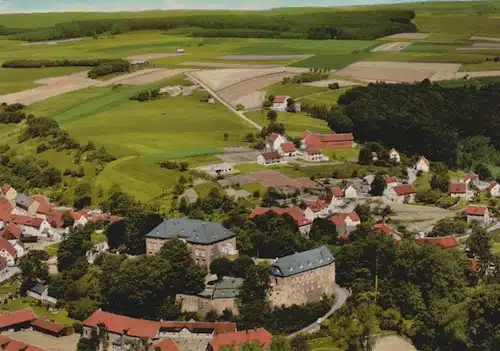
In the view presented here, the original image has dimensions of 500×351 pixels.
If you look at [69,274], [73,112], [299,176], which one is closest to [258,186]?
[299,176]

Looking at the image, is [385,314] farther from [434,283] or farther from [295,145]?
[295,145]

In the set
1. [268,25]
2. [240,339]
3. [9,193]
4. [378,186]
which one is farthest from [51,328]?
[268,25]

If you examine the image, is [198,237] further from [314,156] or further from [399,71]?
[399,71]

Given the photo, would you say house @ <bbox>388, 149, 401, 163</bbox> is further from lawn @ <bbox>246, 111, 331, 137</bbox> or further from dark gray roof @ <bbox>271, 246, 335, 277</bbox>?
dark gray roof @ <bbox>271, 246, 335, 277</bbox>

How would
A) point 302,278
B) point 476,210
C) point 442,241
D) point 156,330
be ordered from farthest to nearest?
point 476,210
point 442,241
point 302,278
point 156,330

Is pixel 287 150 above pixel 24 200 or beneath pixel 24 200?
above

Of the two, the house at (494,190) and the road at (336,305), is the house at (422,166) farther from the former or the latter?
the road at (336,305)
